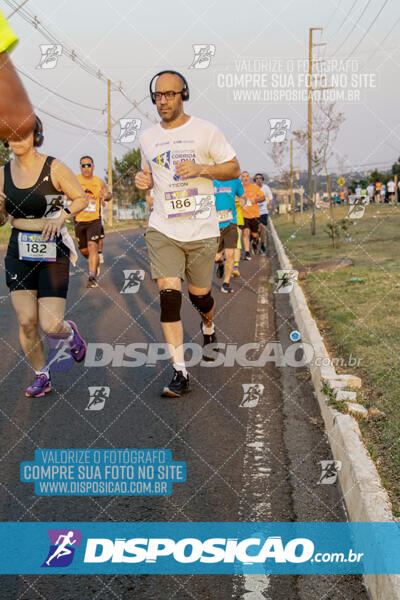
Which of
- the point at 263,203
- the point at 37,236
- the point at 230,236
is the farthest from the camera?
the point at 263,203

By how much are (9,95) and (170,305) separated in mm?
4203

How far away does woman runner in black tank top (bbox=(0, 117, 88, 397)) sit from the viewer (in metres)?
5.38

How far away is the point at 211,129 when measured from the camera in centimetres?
572

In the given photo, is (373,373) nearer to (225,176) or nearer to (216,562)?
(225,176)

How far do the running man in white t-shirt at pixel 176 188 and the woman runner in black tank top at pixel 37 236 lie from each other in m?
0.61

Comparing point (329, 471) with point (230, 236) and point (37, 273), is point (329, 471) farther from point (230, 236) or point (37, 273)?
point (230, 236)

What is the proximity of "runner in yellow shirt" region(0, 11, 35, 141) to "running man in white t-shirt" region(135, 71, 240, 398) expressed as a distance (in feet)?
12.9

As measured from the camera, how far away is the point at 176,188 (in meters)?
5.73

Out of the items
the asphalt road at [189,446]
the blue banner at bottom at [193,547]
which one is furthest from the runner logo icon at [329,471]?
the blue banner at bottom at [193,547]

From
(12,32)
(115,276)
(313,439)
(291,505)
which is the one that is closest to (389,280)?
(115,276)

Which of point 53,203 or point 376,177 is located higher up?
point 376,177

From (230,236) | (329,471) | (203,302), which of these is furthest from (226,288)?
(329,471)

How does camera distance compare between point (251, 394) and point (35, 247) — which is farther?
point (251, 394)

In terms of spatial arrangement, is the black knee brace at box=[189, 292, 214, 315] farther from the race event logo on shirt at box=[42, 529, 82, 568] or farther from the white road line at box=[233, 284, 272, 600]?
the race event logo on shirt at box=[42, 529, 82, 568]
